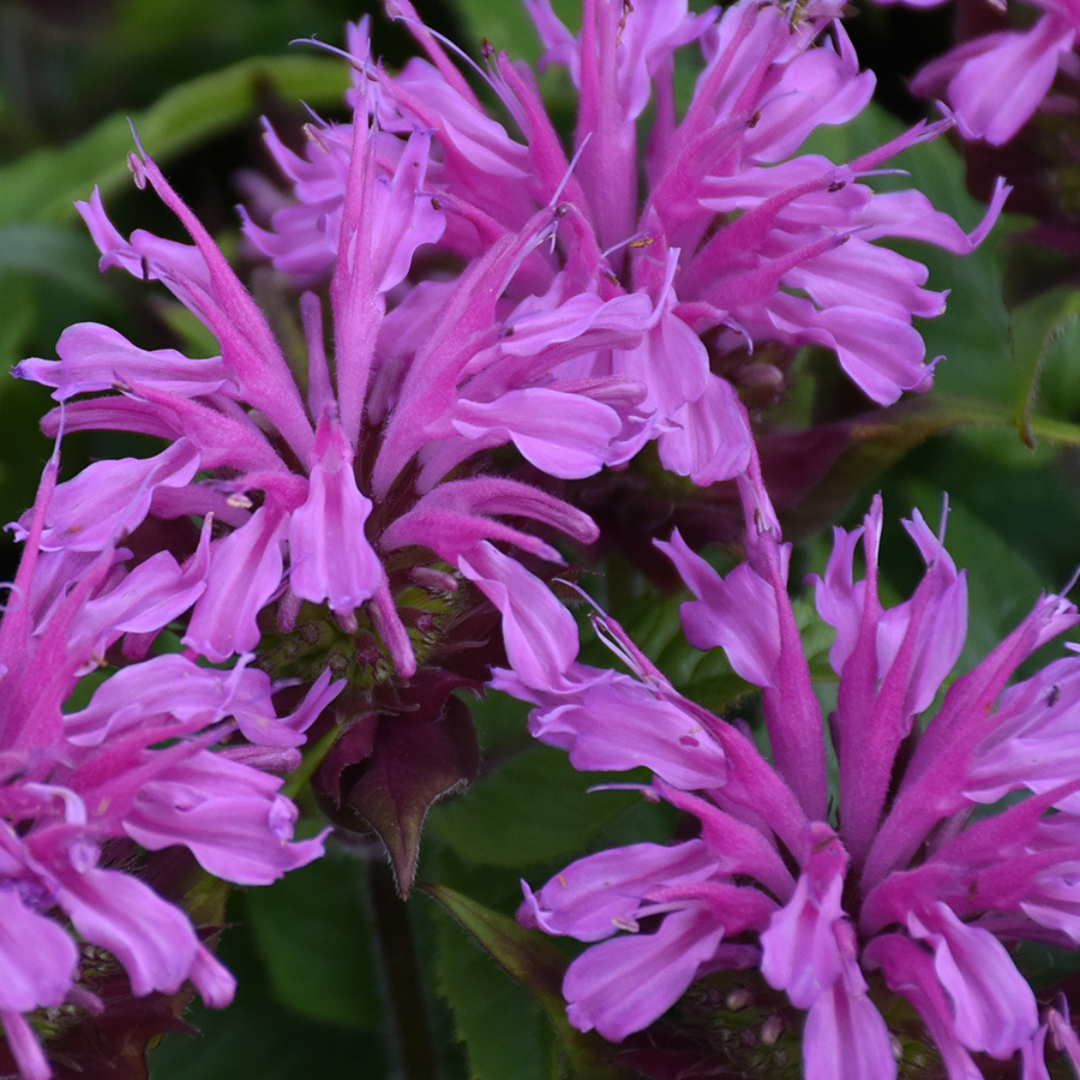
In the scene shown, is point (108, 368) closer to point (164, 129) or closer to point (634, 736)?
point (634, 736)

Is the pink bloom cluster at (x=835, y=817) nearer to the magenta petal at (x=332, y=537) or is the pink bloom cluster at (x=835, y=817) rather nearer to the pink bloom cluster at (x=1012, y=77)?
the magenta petal at (x=332, y=537)

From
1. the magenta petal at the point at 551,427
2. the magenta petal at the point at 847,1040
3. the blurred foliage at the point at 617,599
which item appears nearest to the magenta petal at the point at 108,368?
the magenta petal at the point at 551,427

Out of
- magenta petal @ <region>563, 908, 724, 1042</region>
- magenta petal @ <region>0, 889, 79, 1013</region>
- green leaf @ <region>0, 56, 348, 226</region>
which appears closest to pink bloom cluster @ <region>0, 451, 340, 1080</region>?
magenta petal @ <region>0, 889, 79, 1013</region>

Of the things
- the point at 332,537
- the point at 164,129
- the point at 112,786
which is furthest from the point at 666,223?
the point at 164,129

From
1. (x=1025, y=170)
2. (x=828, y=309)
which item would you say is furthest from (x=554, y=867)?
(x=1025, y=170)

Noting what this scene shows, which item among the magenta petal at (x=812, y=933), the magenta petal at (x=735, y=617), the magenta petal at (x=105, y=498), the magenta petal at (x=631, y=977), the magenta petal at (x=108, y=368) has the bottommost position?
the magenta petal at (x=631, y=977)

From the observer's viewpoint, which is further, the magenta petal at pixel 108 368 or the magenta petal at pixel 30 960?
the magenta petal at pixel 108 368
